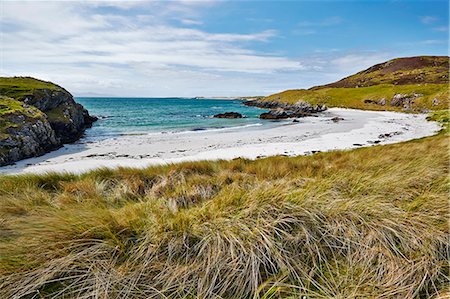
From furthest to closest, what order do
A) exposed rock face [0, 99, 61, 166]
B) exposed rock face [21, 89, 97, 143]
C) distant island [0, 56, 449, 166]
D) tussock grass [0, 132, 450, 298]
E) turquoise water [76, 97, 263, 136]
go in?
turquoise water [76, 97, 263, 136] → exposed rock face [21, 89, 97, 143] → distant island [0, 56, 449, 166] → exposed rock face [0, 99, 61, 166] → tussock grass [0, 132, 450, 298]

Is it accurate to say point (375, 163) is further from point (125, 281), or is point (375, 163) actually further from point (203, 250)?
point (125, 281)

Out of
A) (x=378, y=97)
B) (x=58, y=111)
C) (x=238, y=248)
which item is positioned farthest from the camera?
(x=378, y=97)

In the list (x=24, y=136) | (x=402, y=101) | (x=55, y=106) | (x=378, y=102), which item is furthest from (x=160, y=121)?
(x=402, y=101)

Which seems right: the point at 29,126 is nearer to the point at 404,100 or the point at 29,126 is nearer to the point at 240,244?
the point at 240,244

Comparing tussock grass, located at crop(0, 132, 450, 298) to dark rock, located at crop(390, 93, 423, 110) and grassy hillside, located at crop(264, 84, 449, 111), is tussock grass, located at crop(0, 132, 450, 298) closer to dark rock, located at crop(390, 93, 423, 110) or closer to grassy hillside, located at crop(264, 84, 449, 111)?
grassy hillside, located at crop(264, 84, 449, 111)

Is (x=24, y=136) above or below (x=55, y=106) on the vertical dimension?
below

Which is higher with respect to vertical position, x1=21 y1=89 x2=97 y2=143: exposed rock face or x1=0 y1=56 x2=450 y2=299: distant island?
x1=21 y1=89 x2=97 y2=143: exposed rock face

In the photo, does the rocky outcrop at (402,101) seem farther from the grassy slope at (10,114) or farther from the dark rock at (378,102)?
the grassy slope at (10,114)

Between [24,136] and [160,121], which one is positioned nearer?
[24,136]

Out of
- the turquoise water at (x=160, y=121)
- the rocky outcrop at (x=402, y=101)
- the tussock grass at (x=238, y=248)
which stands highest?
the rocky outcrop at (x=402, y=101)

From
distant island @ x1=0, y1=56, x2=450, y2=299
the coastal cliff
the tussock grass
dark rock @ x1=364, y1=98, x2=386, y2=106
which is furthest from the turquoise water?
the tussock grass

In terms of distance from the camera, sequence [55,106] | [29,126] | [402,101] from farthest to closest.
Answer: [402,101], [55,106], [29,126]

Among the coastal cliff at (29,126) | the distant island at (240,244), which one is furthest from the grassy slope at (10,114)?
the distant island at (240,244)

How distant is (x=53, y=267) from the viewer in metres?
2.44
